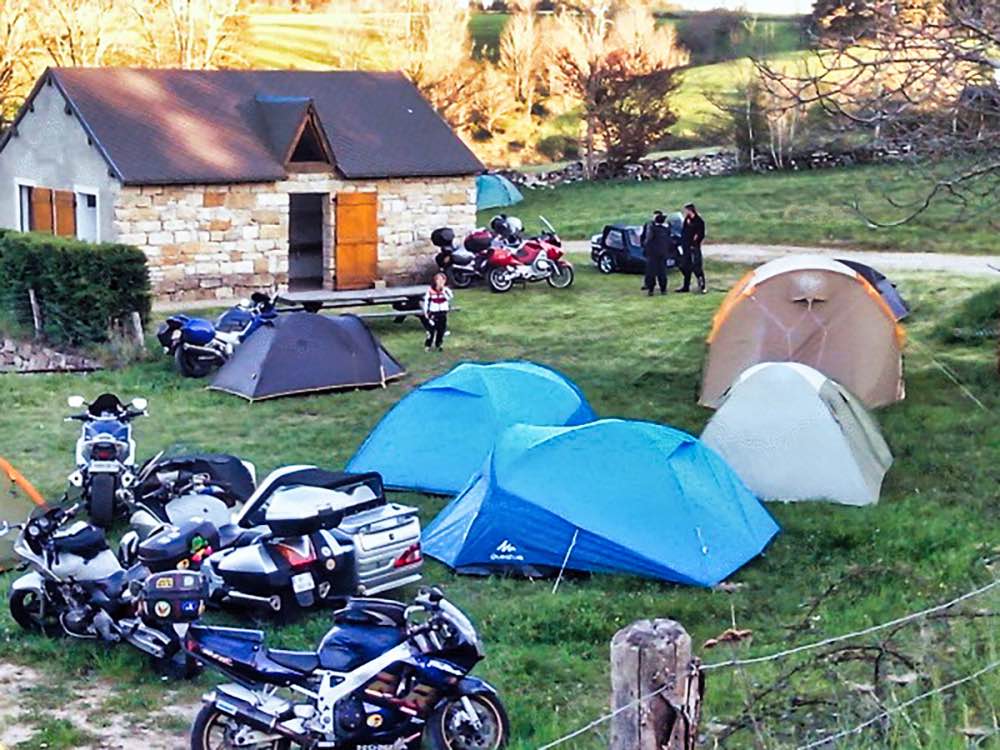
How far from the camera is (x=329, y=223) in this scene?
23.3 metres

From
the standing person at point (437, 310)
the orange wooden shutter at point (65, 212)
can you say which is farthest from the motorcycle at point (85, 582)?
the orange wooden shutter at point (65, 212)

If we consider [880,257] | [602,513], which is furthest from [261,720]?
[880,257]

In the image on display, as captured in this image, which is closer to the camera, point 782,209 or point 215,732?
point 215,732

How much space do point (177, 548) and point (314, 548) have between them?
2.65 feet

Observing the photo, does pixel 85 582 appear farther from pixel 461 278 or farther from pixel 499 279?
pixel 461 278

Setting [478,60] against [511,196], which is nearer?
[511,196]

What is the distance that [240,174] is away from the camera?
2208cm

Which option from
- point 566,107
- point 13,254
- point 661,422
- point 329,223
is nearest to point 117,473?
point 661,422

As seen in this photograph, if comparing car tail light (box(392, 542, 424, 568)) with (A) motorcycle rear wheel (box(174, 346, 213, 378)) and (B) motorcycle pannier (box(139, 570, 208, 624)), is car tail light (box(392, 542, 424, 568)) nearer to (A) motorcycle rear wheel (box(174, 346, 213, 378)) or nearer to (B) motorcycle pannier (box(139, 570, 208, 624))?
(B) motorcycle pannier (box(139, 570, 208, 624))

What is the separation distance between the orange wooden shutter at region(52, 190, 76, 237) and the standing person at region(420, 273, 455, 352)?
716 cm

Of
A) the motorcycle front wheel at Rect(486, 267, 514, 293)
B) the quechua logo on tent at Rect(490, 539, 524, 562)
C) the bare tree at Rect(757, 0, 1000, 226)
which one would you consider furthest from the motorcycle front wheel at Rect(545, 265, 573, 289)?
the quechua logo on tent at Rect(490, 539, 524, 562)

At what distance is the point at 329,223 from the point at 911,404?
36.8 feet

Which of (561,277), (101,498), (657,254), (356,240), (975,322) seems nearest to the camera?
(101,498)

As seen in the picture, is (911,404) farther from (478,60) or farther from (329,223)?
(478,60)
